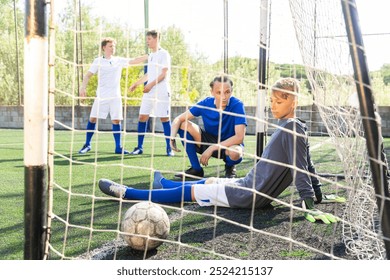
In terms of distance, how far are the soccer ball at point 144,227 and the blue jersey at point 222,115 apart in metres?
1.83

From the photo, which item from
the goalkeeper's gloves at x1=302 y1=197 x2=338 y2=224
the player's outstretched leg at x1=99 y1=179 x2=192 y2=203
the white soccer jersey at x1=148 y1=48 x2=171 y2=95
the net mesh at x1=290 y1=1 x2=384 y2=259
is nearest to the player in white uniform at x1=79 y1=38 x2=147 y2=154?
the white soccer jersey at x1=148 y1=48 x2=171 y2=95

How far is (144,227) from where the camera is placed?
226 centimetres

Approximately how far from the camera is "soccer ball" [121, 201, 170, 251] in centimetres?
225

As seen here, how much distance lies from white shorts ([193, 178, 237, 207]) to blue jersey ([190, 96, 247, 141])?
1030 mm

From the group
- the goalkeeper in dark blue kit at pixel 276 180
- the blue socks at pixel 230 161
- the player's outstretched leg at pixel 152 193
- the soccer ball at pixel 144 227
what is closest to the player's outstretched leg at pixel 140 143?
the blue socks at pixel 230 161

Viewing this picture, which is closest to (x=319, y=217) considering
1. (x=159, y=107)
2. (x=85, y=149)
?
(x=159, y=107)

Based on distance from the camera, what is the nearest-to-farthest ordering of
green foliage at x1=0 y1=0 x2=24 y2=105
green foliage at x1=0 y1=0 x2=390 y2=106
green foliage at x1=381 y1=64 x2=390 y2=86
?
green foliage at x1=381 y1=64 x2=390 y2=86
green foliage at x1=0 y1=0 x2=390 y2=106
green foliage at x1=0 y1=0 x2=24 y2=105

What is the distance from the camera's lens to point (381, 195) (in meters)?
1.58

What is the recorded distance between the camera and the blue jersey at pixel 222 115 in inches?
161

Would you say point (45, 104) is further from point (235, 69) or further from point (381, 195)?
point (235, 69)

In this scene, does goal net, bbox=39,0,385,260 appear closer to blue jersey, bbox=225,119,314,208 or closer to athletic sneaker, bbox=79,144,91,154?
blue jersey, bbox=225,119,314,208

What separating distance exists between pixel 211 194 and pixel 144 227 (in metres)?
0.91

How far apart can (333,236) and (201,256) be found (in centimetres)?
77

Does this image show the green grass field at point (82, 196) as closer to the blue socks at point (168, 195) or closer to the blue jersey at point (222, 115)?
the blue socks at point (168, 195)
